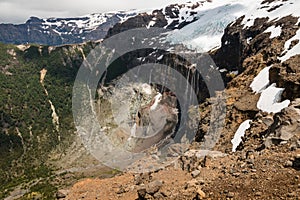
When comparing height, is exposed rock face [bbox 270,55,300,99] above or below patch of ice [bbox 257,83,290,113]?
above

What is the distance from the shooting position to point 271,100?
33781 mm

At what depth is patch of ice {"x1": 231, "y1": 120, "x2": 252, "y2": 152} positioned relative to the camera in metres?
31.4

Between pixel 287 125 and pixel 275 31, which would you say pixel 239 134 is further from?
pixel 275 31

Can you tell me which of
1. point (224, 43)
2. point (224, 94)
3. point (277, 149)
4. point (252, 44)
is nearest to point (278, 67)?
point (224, 94)

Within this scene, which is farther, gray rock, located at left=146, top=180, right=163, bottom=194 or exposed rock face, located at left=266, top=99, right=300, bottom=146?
exposed rock face, located at left=266, top=99, right=300, bottom=146

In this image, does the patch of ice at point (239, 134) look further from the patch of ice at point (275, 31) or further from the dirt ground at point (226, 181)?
the patch of ice at point (275, 31)

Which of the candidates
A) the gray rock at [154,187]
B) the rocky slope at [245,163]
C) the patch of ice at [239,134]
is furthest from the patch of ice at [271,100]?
the gray rock at [154,187]

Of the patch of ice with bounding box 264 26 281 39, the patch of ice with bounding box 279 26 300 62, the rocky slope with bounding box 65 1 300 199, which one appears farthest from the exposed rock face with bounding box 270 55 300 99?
the patch of ice with bounding box 264 26 281 39

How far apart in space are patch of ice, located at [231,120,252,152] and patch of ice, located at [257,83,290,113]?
2185 mm

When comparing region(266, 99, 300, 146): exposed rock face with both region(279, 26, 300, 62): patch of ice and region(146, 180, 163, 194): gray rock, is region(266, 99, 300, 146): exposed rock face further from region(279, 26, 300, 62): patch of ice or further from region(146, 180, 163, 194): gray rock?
region(279, 26, 300, 62): patch of ice

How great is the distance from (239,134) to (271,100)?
188 inches

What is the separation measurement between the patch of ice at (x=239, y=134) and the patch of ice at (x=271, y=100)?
7.17 ft

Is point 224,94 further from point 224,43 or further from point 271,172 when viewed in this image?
point 224,43

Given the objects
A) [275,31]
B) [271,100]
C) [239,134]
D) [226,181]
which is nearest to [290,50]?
[271,100]
